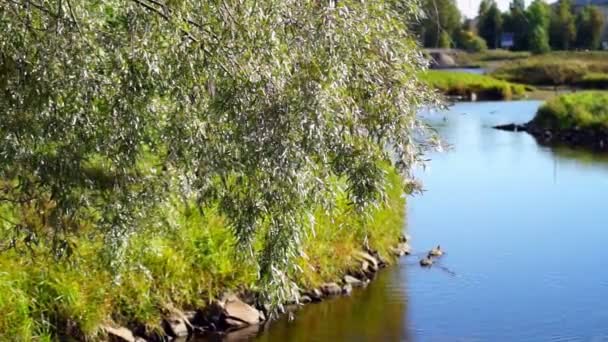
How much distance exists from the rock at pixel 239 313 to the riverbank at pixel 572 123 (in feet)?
58.9

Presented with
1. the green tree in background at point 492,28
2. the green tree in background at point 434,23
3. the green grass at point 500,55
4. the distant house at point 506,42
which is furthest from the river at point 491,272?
the green grass at point 500,55

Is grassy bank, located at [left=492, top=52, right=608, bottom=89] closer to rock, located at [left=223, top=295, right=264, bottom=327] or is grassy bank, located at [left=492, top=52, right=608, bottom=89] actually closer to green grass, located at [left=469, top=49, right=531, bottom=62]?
green grass, located at [left=469, top=49, right=531, bottom=62]

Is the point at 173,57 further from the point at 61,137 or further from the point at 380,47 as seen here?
the point at 380,47

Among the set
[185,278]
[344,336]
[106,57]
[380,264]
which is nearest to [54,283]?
[185,278]

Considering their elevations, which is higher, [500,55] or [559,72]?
[500,55]

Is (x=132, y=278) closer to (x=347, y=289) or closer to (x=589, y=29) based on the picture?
(x=347, y=289)

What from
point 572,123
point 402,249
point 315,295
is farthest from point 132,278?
point 572,123

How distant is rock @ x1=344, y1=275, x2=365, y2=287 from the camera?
34.0 ft

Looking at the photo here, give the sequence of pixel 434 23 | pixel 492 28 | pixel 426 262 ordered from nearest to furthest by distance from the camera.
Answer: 1. pixel 434 23
2. pixel 426 262
3. pixel 492 28

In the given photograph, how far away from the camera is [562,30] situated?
1296 inches

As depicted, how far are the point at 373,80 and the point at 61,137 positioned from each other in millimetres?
1595

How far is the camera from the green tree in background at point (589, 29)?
30.2 meters

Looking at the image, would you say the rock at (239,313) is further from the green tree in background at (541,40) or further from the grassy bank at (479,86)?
the grassy bank at (479,86)

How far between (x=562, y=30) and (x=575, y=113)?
237 inches
